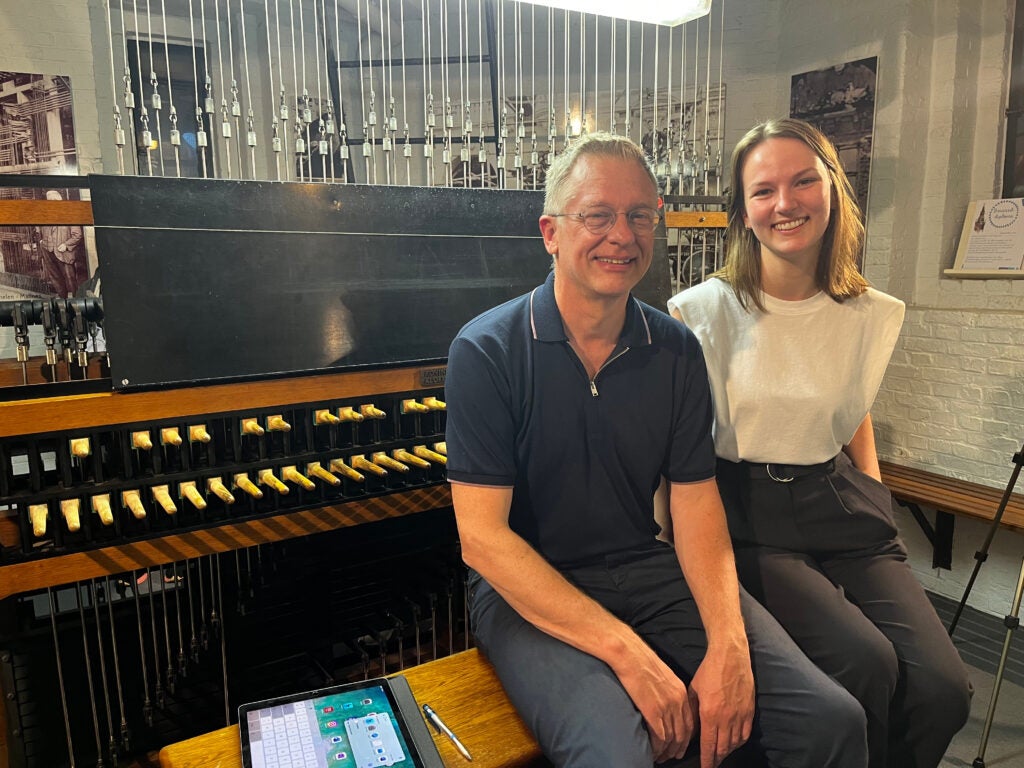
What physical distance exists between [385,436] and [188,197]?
0.75 meters

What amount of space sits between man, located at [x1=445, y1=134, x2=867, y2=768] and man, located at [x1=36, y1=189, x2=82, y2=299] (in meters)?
4.14

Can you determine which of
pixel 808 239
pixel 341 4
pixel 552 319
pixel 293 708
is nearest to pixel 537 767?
pixel 293 708

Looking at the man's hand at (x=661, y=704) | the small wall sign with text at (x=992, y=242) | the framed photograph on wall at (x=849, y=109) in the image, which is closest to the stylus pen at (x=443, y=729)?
the man's hand at (x=661, y=704)

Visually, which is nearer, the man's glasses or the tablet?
the tablet

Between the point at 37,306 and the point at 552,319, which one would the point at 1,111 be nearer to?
the point at 37,306

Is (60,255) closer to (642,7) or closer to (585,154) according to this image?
(642,7)

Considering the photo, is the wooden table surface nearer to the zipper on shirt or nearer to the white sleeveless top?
the zipper on shirt

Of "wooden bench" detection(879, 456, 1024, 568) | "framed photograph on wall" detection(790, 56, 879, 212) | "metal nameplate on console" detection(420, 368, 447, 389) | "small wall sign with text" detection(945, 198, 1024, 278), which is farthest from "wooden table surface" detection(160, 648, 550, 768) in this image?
"framed photograph on wall" detection(790, 56, 879, 212)

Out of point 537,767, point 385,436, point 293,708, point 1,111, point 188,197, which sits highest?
point 1,111

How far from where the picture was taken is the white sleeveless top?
5.73 feet

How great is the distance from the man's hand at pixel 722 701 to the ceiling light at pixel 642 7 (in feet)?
5.87

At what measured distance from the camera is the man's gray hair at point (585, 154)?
1.47 meters

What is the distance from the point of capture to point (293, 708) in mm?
1336

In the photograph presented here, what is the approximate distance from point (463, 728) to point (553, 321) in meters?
0.78
